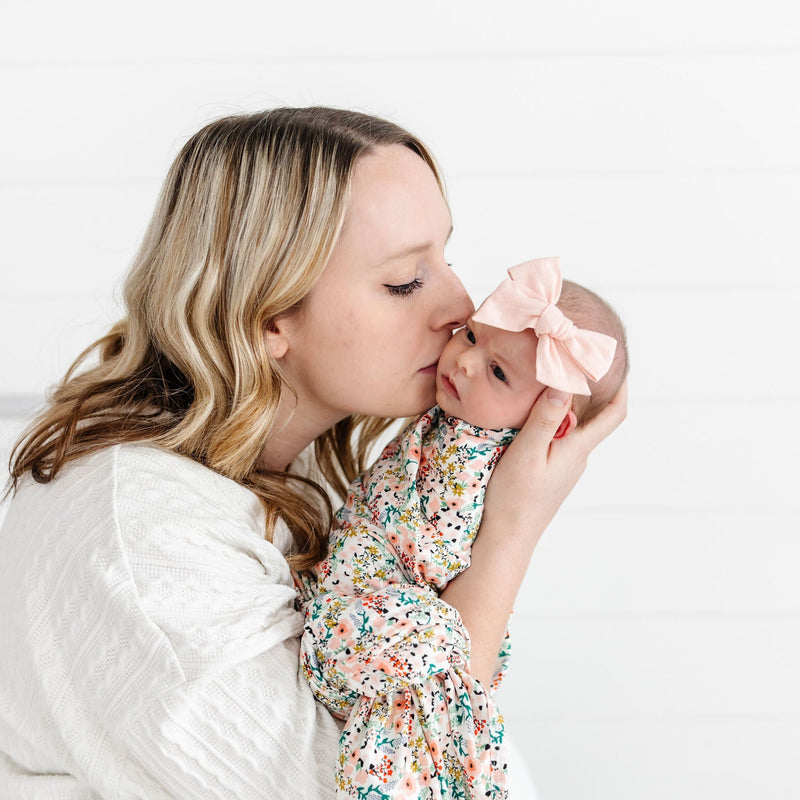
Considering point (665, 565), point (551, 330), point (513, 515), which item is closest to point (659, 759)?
point (665, 565)

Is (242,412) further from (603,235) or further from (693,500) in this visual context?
(693,500)

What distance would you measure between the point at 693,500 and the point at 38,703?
139cm

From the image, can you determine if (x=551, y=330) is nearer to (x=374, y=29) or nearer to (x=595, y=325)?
(x=595, y=325)

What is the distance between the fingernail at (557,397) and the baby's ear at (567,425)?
0.22 feet

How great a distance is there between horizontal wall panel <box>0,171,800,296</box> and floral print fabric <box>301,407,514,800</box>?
0.68 metres

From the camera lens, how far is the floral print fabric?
3.90 ft

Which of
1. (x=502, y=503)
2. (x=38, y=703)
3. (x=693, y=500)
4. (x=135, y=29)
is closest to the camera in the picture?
(x=38, y=703)

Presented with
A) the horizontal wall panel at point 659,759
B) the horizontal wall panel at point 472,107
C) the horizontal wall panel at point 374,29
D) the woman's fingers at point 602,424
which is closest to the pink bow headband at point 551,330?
the woman's fingers at point 602,424

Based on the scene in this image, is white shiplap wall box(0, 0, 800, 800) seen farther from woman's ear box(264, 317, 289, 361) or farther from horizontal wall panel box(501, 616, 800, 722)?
woman's ear box(264, 317, 289, 361)

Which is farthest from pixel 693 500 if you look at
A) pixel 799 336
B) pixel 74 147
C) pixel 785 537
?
pixel 74 147

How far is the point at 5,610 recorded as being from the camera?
1300mm

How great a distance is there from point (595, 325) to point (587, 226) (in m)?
0.66

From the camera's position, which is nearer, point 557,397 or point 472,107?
point 557,397

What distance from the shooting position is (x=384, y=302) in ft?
4.62
